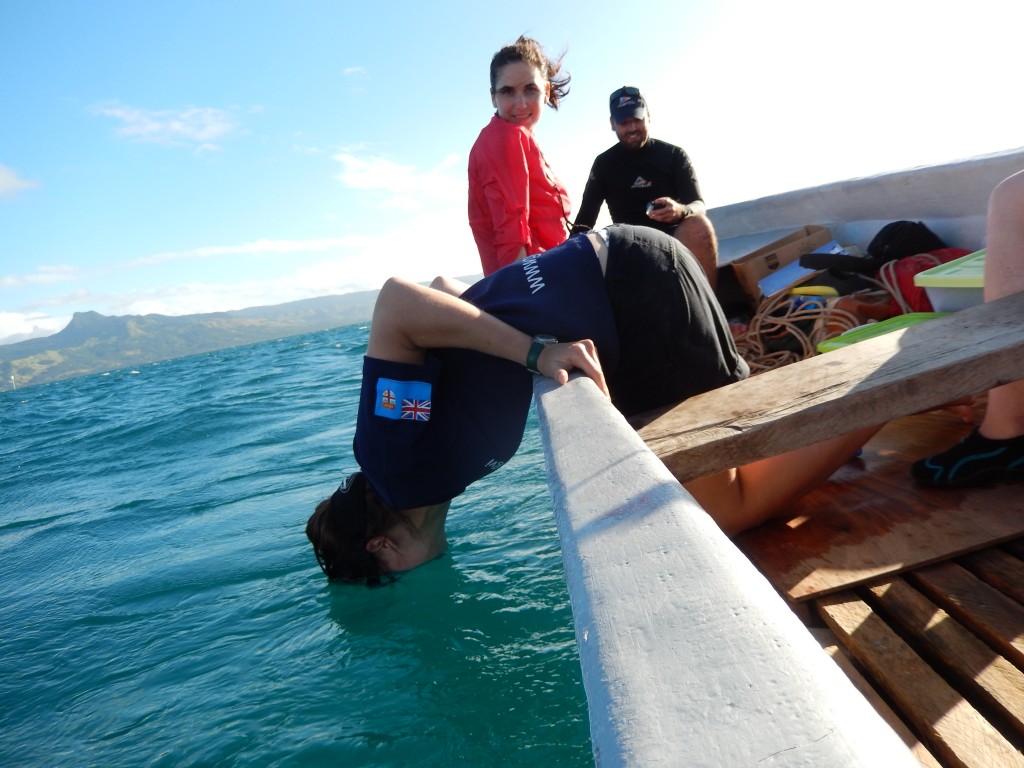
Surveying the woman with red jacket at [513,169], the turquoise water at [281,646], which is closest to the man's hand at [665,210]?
the woman with red jacket at [513,169]

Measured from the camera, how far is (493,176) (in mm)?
3551

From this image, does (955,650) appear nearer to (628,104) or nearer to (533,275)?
(533,275)

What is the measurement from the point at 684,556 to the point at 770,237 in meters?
5.75

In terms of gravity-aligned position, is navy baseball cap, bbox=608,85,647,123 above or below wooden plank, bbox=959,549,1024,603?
above

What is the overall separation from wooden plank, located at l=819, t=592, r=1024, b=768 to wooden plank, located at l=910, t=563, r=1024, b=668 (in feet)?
0.41

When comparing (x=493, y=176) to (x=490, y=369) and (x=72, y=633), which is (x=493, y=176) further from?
(x=72, y=633)

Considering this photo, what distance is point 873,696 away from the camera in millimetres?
1172

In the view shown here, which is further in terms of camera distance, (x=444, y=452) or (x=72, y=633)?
(x=72, y=633)

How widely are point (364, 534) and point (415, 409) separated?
22.9 inches

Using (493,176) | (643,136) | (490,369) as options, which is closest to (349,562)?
(490,369)

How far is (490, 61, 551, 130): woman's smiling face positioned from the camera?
3.62 m

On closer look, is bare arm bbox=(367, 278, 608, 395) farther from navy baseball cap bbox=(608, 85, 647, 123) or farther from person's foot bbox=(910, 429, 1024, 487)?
navy baseball cap bbox=(608, 85, 647, 123)

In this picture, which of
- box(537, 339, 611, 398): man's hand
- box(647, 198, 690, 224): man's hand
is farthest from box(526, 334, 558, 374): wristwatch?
box(647, 198, 690, 224): man's hand

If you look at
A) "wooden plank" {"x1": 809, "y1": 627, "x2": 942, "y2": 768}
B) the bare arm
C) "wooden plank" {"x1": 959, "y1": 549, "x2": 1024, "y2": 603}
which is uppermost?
the bare arm
